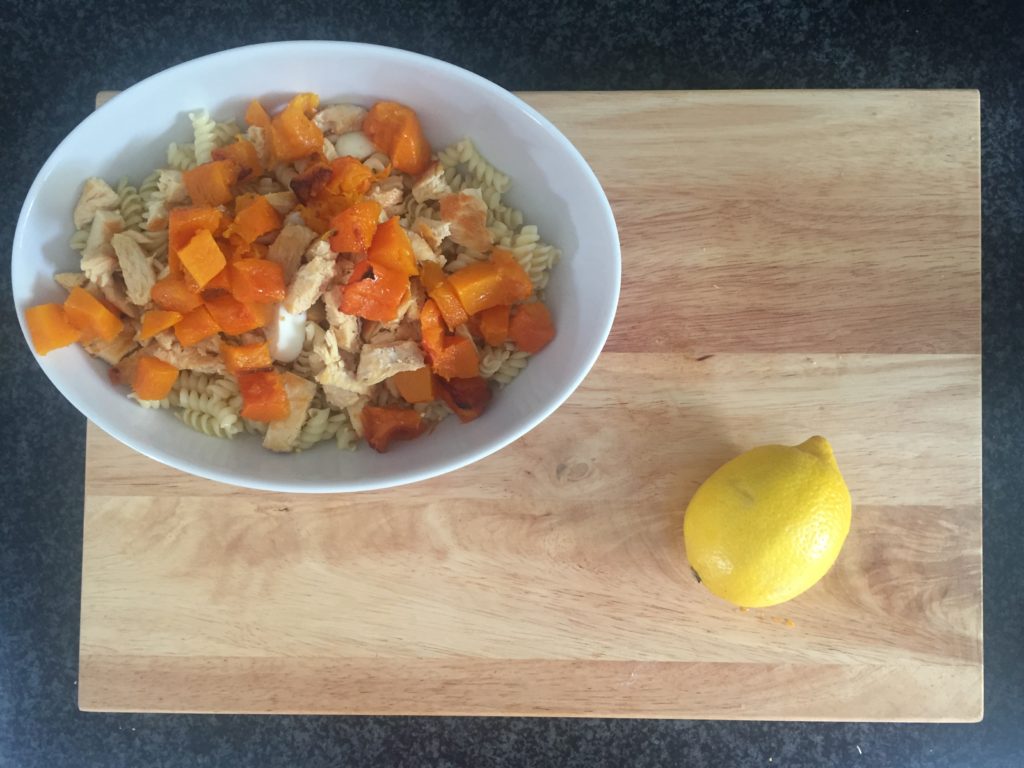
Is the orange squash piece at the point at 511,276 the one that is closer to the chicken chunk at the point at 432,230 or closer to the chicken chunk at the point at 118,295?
the chicken chunk at the point at 432,230

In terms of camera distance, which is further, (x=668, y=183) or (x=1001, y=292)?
(x=1001, y=292)

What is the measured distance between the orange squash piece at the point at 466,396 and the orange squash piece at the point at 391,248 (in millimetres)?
271

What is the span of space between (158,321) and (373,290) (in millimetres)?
449

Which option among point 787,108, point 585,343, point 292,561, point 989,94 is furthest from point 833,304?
point 292,561

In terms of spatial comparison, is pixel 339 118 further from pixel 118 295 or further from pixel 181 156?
pixel 118 295

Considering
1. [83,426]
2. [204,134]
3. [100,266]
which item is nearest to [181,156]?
[204,134]

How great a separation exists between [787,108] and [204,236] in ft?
4.49

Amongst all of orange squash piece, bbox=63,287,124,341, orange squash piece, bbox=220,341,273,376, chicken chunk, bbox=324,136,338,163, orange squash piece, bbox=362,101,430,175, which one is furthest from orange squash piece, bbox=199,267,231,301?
orange squash piece, bbox=362,101,430,175

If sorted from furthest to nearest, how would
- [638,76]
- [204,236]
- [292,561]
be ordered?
[638,76], [292,561], [204,236]

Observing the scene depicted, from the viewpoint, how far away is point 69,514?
2516mm

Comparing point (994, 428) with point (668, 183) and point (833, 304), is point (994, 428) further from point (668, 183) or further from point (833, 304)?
point (668, 183)

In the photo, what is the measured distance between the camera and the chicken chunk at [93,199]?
180 centimetres

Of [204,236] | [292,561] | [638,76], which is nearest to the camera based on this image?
[204,236]

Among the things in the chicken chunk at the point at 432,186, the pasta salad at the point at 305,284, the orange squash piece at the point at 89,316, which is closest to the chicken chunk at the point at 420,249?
the pasta salad at the point at 305,284
